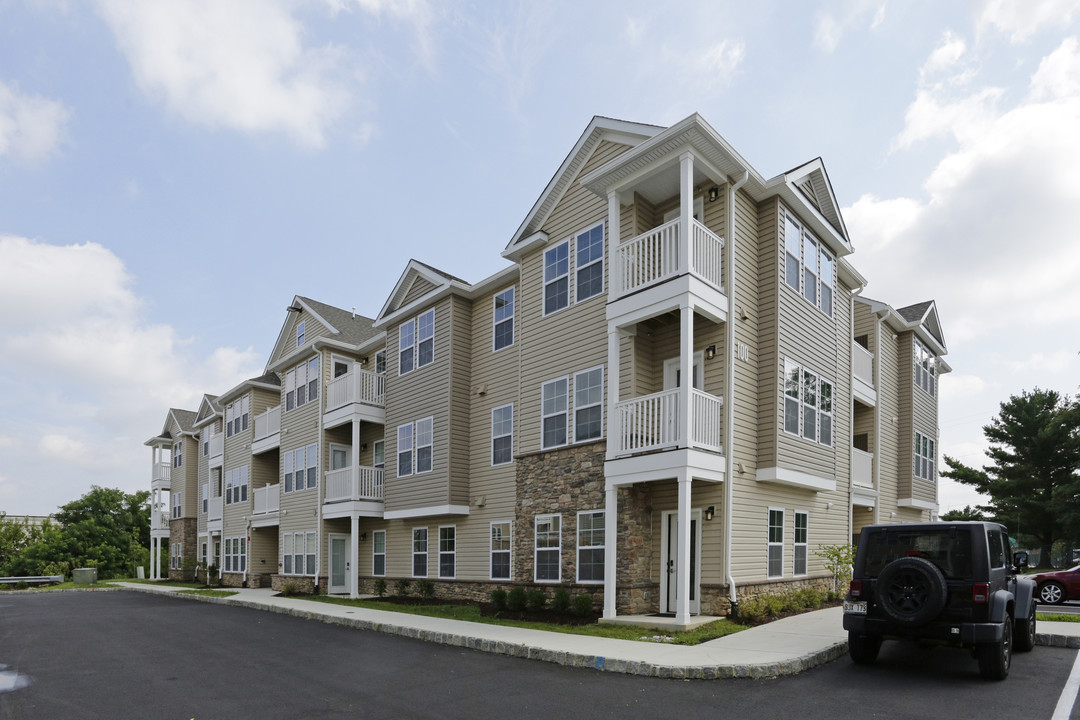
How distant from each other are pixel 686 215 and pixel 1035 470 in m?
29.6

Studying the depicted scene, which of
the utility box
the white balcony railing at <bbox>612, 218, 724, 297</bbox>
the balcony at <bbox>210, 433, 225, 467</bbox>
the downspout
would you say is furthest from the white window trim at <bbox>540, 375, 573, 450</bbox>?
the utility box

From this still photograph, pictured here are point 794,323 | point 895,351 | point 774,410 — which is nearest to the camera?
point 774,410

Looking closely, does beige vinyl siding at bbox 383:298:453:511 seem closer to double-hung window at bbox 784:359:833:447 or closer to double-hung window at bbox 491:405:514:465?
double-hung window at bbox 491:405:514:465

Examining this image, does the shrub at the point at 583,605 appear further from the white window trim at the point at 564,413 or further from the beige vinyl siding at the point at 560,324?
the beige vinyl siding at the point at 560,324

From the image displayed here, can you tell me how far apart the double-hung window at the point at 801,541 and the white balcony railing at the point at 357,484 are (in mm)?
13637

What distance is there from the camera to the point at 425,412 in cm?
2270

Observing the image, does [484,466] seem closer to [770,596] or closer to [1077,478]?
[770,596]

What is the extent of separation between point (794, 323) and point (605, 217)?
495cm

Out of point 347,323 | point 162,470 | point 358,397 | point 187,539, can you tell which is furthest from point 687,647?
point 162,470

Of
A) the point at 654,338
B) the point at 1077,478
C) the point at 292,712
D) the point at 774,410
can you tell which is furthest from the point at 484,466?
the point at 1077,478

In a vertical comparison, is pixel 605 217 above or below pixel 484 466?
above

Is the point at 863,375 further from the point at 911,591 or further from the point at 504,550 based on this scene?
the point at 911,591

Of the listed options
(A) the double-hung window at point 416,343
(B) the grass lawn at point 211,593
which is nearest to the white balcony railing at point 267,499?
(B) the grass lawn at point 211,593

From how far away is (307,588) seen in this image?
87.8 ft
